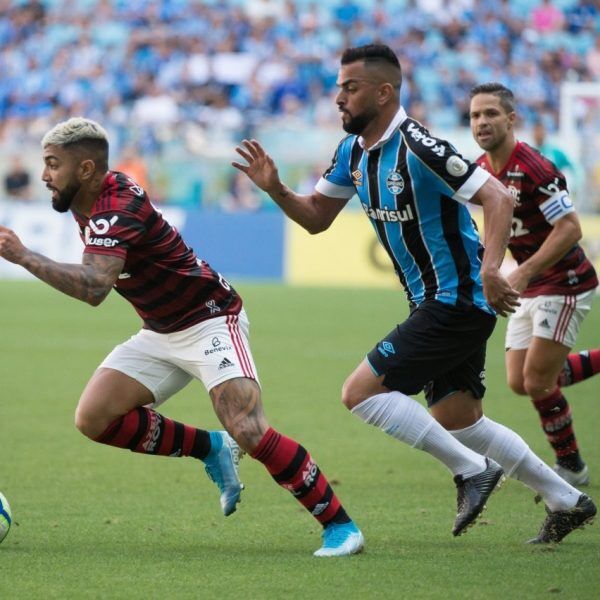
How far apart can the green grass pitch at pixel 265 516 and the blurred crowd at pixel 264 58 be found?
13.4m

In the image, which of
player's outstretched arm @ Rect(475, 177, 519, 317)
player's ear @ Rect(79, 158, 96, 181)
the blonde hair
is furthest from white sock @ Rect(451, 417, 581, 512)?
the blonde hair

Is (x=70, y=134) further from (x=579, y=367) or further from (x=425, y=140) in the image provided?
(x=579, y=367)

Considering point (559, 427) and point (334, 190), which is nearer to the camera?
point (334, 190)

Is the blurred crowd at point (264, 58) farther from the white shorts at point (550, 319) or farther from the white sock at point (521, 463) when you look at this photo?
the white sock at point (521, 463)

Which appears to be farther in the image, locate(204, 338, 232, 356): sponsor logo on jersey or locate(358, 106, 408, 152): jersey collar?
locate(204, 338, 232, 356): sponsor logo on jersey

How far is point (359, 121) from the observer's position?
19.7 ft

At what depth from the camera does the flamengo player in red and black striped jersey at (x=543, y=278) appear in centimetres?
741

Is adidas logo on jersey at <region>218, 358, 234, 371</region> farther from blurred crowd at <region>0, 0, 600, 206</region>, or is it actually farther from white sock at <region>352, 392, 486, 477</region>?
blurred crowd at <region>0, 0, 600, 206</region>

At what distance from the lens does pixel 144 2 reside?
2975 cm

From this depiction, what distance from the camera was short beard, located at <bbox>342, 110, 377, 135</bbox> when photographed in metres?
6.00

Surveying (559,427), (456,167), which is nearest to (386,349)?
(456,167)

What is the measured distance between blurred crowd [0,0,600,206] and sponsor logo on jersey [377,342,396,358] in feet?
62.2

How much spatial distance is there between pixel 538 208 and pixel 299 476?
2633mm

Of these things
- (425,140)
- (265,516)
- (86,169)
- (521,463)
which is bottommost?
(265,516)
